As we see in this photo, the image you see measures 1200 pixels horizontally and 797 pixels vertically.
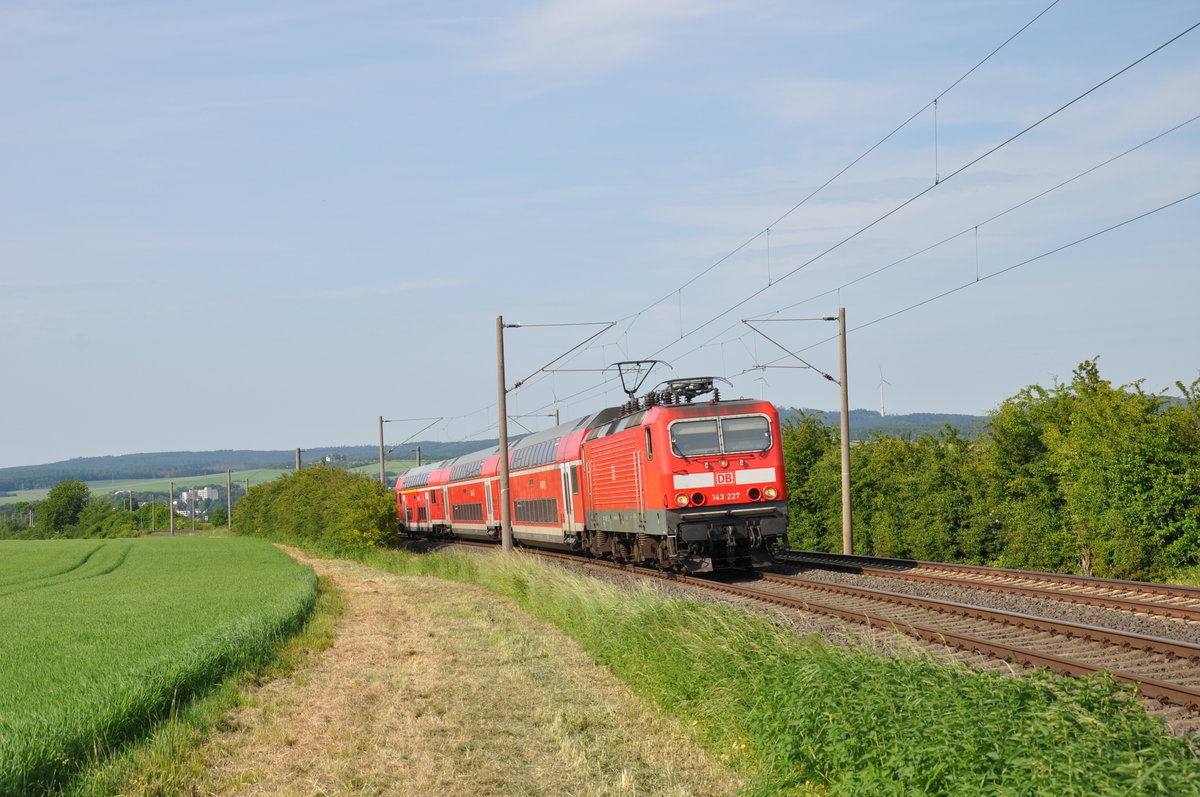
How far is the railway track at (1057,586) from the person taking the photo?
49.0 ft

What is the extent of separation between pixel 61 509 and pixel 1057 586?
160m

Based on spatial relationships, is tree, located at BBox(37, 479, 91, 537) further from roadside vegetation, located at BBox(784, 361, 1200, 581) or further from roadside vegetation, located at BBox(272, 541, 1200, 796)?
roadside vegetation, located at BBox(272, 541, 1200, 796)

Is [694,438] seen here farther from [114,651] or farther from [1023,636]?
[114,651]

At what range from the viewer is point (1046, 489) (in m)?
23.3

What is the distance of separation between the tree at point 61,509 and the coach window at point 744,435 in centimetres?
14844

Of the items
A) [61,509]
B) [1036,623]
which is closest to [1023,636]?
[1036,623]

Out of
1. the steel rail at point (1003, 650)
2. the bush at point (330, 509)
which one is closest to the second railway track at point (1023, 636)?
the steel rail at point (1003, 650)

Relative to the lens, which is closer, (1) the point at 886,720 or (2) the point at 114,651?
(1) the point at 886,720

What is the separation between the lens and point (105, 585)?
31766 mm

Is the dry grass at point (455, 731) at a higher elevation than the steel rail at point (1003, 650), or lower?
lower

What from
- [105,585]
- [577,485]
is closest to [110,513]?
[105,585]

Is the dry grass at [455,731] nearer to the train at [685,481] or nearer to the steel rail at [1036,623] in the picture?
the steel rail at [1036,623]

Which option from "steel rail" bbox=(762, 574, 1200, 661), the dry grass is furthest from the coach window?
the dry grass

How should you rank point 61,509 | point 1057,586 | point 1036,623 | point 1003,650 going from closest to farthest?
point 1003,650 → point 1036,623 → point 1057,586 → point 61,509
